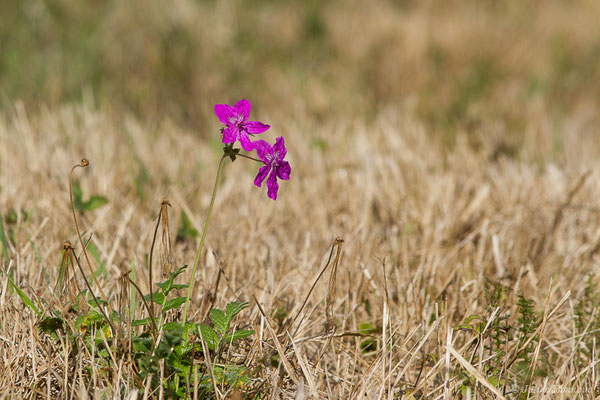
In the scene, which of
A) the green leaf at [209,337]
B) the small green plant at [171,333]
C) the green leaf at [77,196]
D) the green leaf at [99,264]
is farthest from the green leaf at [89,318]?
the green leaf at [77,196]

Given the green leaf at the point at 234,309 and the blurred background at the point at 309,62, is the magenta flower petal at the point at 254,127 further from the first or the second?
the blurred background at the point at 309,62

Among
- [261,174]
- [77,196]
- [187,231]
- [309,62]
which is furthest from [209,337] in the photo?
[309,62]

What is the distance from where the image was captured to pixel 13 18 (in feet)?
16.1

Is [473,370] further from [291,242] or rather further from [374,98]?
[374,98]

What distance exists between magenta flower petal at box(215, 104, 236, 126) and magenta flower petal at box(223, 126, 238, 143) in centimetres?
2

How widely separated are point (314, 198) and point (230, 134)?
1.46 metres

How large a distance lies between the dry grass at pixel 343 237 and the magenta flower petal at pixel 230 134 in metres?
0.49

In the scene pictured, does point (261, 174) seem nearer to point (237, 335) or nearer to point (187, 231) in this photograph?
point (237, 335)

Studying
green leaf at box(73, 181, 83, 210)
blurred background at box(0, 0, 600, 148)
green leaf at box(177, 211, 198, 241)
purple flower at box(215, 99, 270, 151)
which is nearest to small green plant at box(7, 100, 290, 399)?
purple flower at box(215, 99, 270, 151)

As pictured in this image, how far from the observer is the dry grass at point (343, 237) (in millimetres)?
1536

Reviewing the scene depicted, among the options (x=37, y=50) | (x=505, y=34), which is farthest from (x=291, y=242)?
(x=505, y=34)

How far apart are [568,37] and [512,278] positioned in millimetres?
3878

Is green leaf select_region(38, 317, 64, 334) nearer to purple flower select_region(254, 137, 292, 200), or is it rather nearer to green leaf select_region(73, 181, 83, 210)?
purple flower select_region(254, 137, 292, 200)

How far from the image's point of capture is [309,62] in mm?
4812
